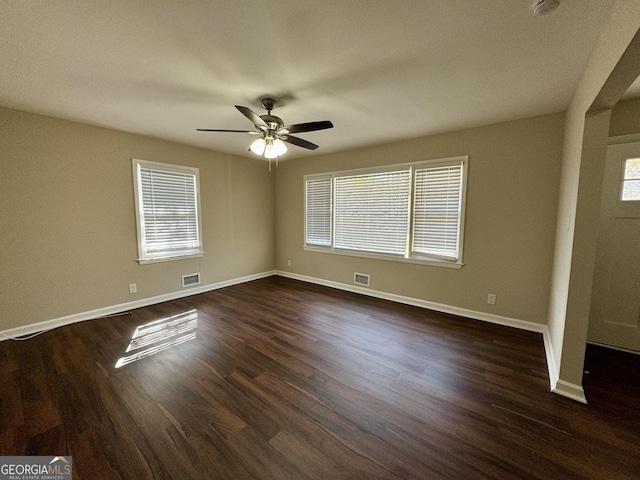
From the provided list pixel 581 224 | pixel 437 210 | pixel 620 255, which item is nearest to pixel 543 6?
pixel 581 224

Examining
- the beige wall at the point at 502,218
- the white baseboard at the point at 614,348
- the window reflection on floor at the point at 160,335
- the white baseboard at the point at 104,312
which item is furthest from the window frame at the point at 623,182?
the white baseboard at the point at 104,312

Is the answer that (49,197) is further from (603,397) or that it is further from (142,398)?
(603,397)

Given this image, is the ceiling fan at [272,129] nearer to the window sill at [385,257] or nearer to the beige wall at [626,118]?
the window sill at [385,257]

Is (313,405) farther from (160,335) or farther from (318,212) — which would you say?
(318,212)

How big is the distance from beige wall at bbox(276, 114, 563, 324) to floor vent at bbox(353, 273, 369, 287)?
496 millimetres

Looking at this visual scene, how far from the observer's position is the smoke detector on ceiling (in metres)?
1.26

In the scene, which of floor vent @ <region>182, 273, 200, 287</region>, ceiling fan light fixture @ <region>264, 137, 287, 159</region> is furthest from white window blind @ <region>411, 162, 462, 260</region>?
floor vent @ <region>182, 273, 200, 287</region>

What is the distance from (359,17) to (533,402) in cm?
289

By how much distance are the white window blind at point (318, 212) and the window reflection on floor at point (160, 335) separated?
252 centimetres

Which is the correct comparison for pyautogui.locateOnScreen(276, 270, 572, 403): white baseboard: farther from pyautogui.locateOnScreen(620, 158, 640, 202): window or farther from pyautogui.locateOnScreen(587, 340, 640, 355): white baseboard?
pyautogui.locateOnScreen(620, 158, 640, 202): window

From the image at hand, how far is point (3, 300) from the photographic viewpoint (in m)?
2.66

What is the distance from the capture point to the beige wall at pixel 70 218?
8.80 ft

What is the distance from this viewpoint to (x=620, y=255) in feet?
7.89

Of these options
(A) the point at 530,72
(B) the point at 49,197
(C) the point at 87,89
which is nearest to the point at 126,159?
(B) the point at 49,197
